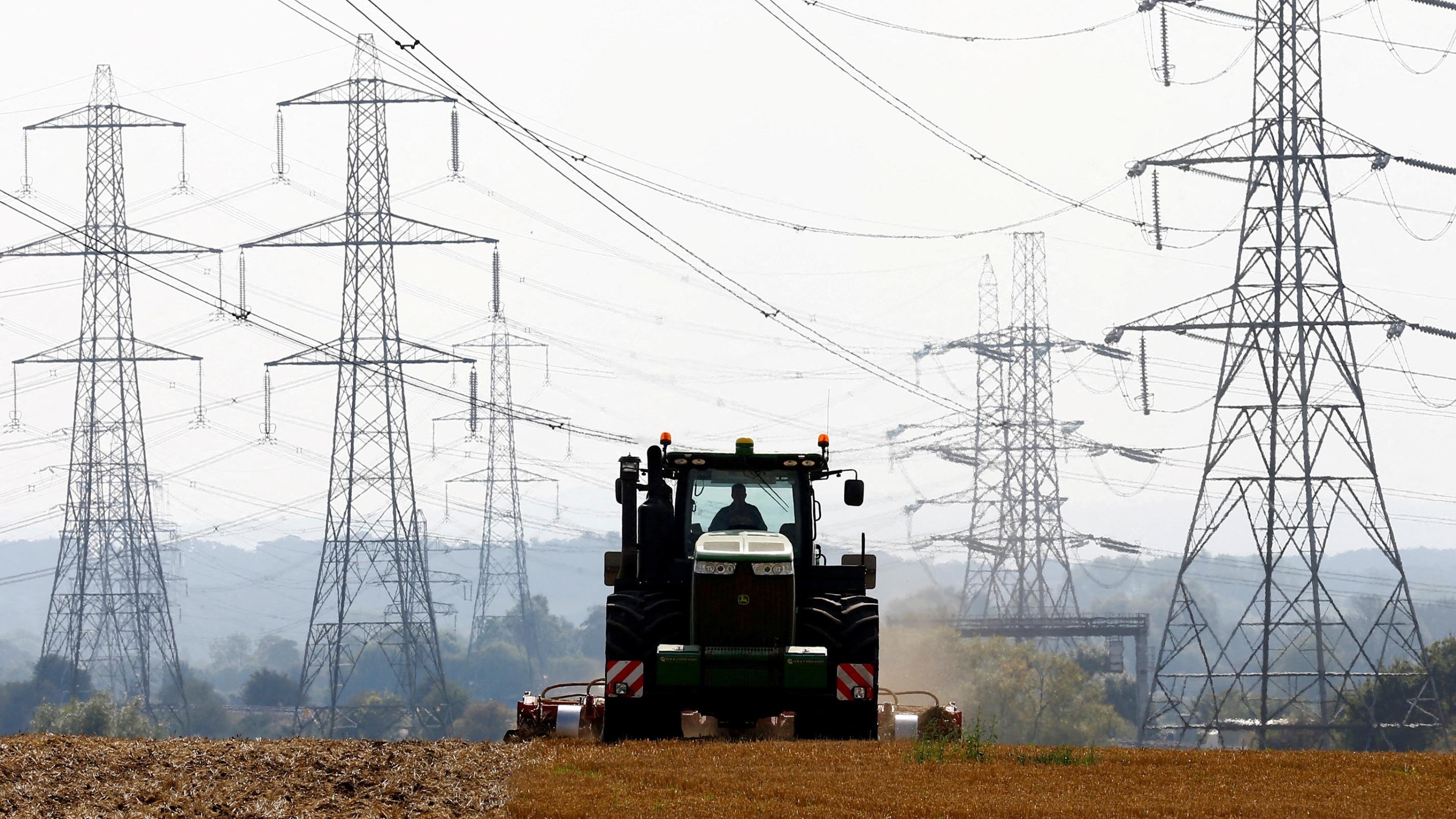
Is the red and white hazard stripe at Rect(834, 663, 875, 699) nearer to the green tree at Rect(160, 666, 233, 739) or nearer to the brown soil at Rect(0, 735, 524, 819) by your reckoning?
the brown soil at Rect(0, 735, 524, 819)

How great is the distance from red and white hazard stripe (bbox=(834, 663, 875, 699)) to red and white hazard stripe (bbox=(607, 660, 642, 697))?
8.74 feet

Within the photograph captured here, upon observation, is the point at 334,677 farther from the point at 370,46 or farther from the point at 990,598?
the point at 990,598

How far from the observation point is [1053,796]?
1694cm

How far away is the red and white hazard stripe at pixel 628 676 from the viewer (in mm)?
22078

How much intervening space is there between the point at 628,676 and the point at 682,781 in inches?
186

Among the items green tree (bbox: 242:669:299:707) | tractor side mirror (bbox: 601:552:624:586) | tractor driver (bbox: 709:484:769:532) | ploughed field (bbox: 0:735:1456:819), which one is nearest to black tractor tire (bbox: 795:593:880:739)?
ploughed field (bbox: 0:735:1456:819)

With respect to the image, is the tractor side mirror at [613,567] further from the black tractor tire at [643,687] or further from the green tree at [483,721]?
the green tree at [483,721]

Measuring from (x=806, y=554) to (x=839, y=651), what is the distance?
1.60 m

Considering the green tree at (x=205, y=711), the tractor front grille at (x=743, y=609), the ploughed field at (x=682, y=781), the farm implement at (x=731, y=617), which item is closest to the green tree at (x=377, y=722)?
the green tree at (x=205, y=711)

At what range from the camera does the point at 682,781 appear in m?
17.5

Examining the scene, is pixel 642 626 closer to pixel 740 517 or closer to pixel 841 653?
pixel 740 517

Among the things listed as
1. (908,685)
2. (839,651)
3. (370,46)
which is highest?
(370,46)

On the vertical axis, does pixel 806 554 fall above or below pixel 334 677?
above

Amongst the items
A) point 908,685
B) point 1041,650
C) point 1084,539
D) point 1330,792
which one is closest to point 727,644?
point 1330,792
